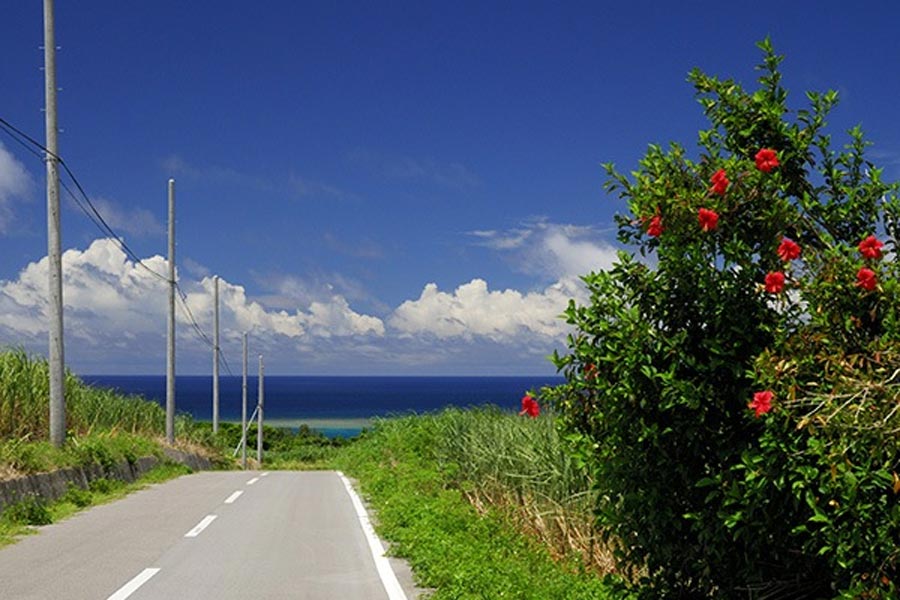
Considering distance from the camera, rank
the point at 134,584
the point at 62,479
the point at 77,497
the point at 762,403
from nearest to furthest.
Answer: the point at 762,403, the point at 134,584, the point at 77,497, the point at 62,479

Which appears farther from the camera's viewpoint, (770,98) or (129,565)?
(129,565)

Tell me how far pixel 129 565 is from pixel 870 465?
835cm

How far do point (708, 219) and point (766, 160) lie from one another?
617mm

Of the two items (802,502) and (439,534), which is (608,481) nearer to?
(802,502)

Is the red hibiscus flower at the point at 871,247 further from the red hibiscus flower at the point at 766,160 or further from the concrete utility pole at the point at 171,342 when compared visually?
the concrete utility pole at the point at 171,342

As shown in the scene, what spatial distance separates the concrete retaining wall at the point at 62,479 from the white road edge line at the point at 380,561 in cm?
533

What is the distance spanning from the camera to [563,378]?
684cm

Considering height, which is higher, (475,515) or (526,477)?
(526,477)

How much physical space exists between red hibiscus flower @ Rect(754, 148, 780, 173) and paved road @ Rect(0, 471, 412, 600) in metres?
5.25

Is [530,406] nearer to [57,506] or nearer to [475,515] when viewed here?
[475,515]

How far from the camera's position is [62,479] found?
1775 cm

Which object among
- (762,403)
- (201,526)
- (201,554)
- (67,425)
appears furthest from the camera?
(67,425)

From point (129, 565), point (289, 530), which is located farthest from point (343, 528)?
point (129, 565)

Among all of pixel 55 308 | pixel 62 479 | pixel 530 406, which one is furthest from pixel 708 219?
pixel 55 308
